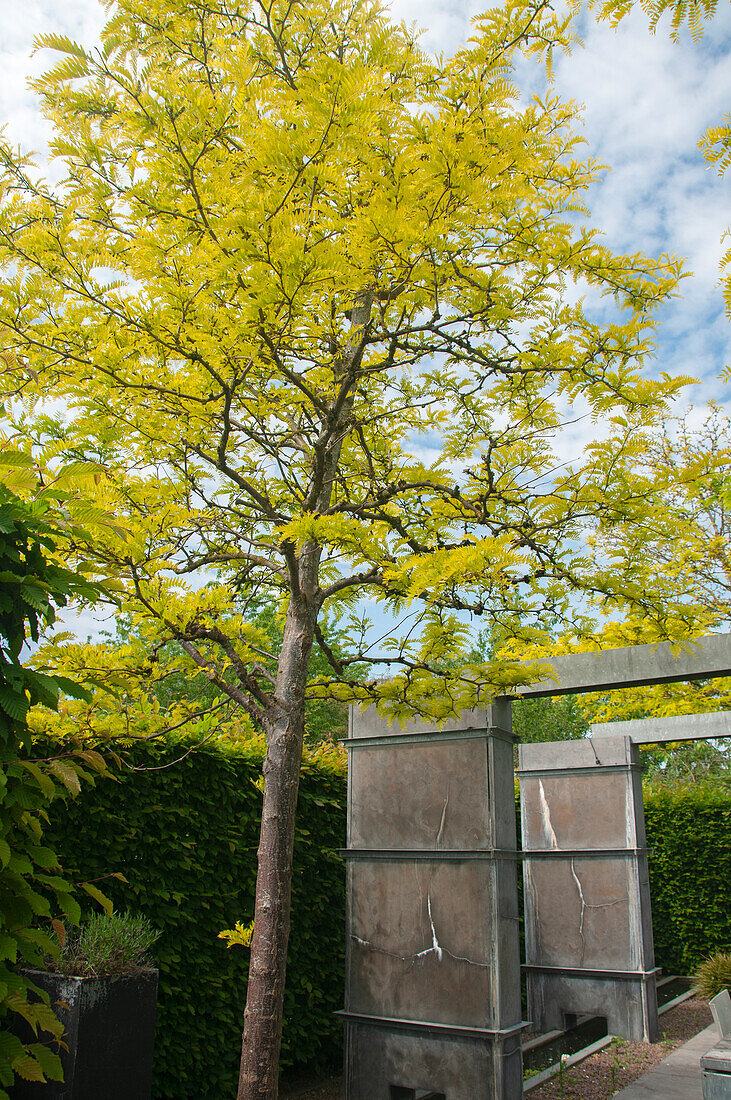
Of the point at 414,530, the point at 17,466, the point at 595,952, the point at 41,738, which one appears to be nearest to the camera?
the point at 17,466

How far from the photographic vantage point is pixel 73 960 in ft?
13.1

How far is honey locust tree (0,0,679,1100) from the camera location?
363 cm

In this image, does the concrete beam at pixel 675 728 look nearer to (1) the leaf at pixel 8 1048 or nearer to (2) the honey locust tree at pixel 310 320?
(2) the honey locust tree at pixel 310 320

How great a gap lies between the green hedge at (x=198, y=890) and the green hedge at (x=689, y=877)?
5.99 metres

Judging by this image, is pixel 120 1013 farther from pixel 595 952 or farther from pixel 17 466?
pixel 595 952

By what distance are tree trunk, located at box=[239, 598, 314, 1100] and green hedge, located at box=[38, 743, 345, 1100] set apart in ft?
2.51

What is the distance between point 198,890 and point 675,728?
6149mm

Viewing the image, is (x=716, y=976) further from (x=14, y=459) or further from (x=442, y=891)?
(x=14, y=459)

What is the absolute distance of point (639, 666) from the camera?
5770mm

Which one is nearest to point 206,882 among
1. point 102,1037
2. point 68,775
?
point 102,1037

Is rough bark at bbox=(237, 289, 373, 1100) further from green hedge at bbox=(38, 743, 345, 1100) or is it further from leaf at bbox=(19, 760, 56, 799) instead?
leaf at bbox=(19, 760, 56, 799)

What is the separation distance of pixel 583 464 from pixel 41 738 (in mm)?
3677

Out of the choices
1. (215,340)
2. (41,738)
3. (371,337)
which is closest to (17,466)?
(215,340)

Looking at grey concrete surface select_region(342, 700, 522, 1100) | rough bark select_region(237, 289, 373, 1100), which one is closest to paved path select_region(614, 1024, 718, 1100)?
grey concrete surface select_region(342, 700, 522, 1100)
